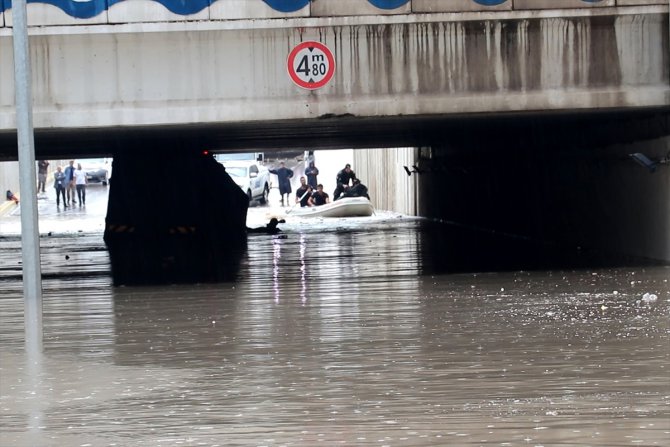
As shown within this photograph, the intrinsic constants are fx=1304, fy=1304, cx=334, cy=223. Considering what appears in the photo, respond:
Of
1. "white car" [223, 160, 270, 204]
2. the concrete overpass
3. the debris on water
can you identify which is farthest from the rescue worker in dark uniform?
the debris on water

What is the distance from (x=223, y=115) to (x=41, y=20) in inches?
104

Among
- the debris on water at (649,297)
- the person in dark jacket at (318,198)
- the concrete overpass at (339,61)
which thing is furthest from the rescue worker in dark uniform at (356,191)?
the debris on water at (649,297)

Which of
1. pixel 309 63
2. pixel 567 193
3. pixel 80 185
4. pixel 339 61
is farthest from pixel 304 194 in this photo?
pixel 309 63

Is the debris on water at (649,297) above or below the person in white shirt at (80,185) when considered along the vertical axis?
below

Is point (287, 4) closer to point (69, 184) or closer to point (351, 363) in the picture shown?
point (351, 363)

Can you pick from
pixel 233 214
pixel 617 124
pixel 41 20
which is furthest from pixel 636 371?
pixel 233 214

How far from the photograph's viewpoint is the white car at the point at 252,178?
173 ft

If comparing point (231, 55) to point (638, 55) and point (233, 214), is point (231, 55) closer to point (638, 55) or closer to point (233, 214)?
point (638, 55)

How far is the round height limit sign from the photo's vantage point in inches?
664

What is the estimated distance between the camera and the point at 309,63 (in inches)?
664

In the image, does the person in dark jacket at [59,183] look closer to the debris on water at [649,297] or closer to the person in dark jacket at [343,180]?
the person in dark jacket at [343,180]

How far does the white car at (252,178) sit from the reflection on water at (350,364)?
3529cm

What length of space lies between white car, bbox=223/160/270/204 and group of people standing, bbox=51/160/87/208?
19.6 ft

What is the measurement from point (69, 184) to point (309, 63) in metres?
36.8
